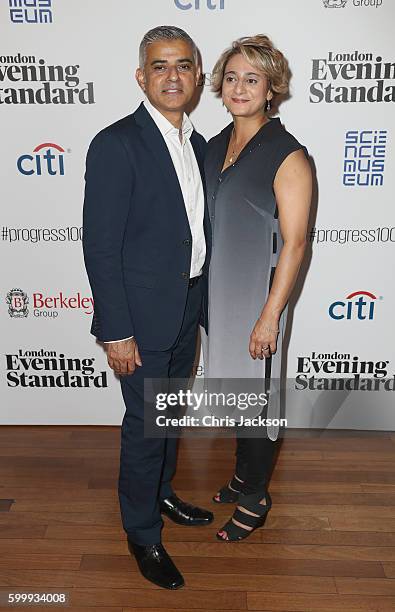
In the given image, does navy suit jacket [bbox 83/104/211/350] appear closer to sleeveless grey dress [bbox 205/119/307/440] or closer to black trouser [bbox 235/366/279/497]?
sleeveless grey dress [bbox 205/119/307/440]

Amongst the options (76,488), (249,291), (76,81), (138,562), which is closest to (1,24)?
(76,81)

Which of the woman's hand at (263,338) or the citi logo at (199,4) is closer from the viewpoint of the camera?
the woman's hand at (263,338)

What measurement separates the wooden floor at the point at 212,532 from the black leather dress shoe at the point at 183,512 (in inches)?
1.8

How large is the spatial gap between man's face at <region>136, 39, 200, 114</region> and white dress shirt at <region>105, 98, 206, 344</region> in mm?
69

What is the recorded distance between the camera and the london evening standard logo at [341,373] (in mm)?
3510

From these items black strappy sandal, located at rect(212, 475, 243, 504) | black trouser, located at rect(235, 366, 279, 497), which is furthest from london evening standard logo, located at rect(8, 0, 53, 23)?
black strappy sandal, located at rect(212, 475, 243, 504)

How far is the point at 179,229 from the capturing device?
2260 mm

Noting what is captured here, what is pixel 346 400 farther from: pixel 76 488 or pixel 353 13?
pixel 353 13

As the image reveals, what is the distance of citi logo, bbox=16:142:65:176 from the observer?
10.4 feet

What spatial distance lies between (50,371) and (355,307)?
1769 mm

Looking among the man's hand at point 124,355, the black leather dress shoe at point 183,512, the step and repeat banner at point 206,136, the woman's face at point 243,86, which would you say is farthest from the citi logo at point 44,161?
the black leather dress shoe at point 183,512

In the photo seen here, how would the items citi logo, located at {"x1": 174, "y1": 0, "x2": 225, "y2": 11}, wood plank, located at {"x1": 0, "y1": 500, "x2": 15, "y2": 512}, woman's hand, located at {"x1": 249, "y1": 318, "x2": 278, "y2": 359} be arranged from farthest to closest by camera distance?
citi logo, located at {"x1": 174, "y1": 0, "x2": 225, "y2": 11}
wood plank, located at {"x1": 0, "y1": 500, "x2": 15, "y2": 512}
woman's hand, located at {"x1": 249, "y1": 318, "x2": 278, "y2": 359}

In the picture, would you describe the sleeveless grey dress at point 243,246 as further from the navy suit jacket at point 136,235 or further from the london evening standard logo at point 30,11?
the london evening standard logo at point 30,11

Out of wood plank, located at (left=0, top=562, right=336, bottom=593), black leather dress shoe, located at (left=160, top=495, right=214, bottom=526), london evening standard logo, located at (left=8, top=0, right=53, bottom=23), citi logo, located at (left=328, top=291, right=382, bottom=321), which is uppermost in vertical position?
london evening standard logo, located at (left=8, top=0, right=53, bottom=23)
